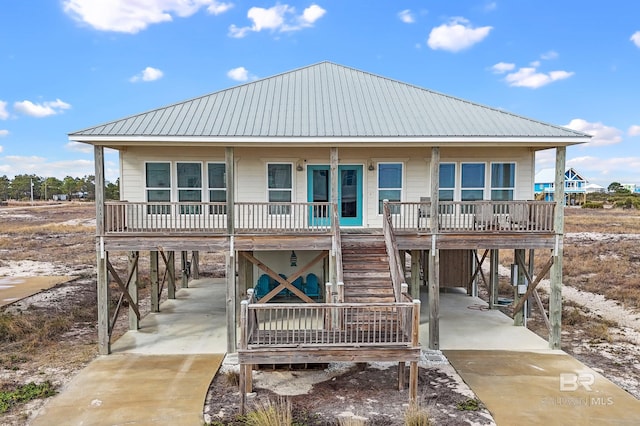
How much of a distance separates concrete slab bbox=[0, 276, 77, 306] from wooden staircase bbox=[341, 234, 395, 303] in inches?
562

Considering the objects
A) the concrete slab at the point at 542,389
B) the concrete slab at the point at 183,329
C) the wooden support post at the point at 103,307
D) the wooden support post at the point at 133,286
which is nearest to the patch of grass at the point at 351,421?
the concrete slab at the point at 542,389


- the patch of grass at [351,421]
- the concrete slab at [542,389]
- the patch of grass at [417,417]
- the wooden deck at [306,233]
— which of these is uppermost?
the wooden deck at [306,233]

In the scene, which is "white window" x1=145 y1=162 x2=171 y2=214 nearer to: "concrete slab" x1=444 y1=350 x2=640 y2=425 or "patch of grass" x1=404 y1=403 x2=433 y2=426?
"patch of grass" x1=404 y1=403 x2=433 y2=426

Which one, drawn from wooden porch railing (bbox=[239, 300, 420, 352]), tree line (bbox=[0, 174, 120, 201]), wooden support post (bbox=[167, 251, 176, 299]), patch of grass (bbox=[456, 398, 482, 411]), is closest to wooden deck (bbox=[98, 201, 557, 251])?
wooden porch railing (bbox=[239, 300, 420, 352])

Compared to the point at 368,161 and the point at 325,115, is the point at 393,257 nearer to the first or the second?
the point at 368,161

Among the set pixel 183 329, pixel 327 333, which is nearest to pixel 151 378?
pixel 183 329

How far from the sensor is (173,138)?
11.8 metres

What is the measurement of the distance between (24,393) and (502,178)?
565 inches

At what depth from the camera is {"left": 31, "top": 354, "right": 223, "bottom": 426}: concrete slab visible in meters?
8.64

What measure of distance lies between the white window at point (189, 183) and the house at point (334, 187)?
0.11ft

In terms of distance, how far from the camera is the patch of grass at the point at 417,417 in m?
8.17

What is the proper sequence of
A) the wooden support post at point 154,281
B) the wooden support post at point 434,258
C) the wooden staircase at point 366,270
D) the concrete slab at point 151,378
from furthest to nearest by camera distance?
the wooden support post at point 154,281
the wooden support post at point 434,258
the wooden staircase at point 366,270
the concrete slab at point 151,378

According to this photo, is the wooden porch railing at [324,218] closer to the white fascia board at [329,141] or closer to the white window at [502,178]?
the white window at [502,178]

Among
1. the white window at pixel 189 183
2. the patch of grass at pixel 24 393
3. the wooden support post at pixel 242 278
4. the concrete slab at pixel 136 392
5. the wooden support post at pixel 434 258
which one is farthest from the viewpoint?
the wooden support post at pixel 242 278
